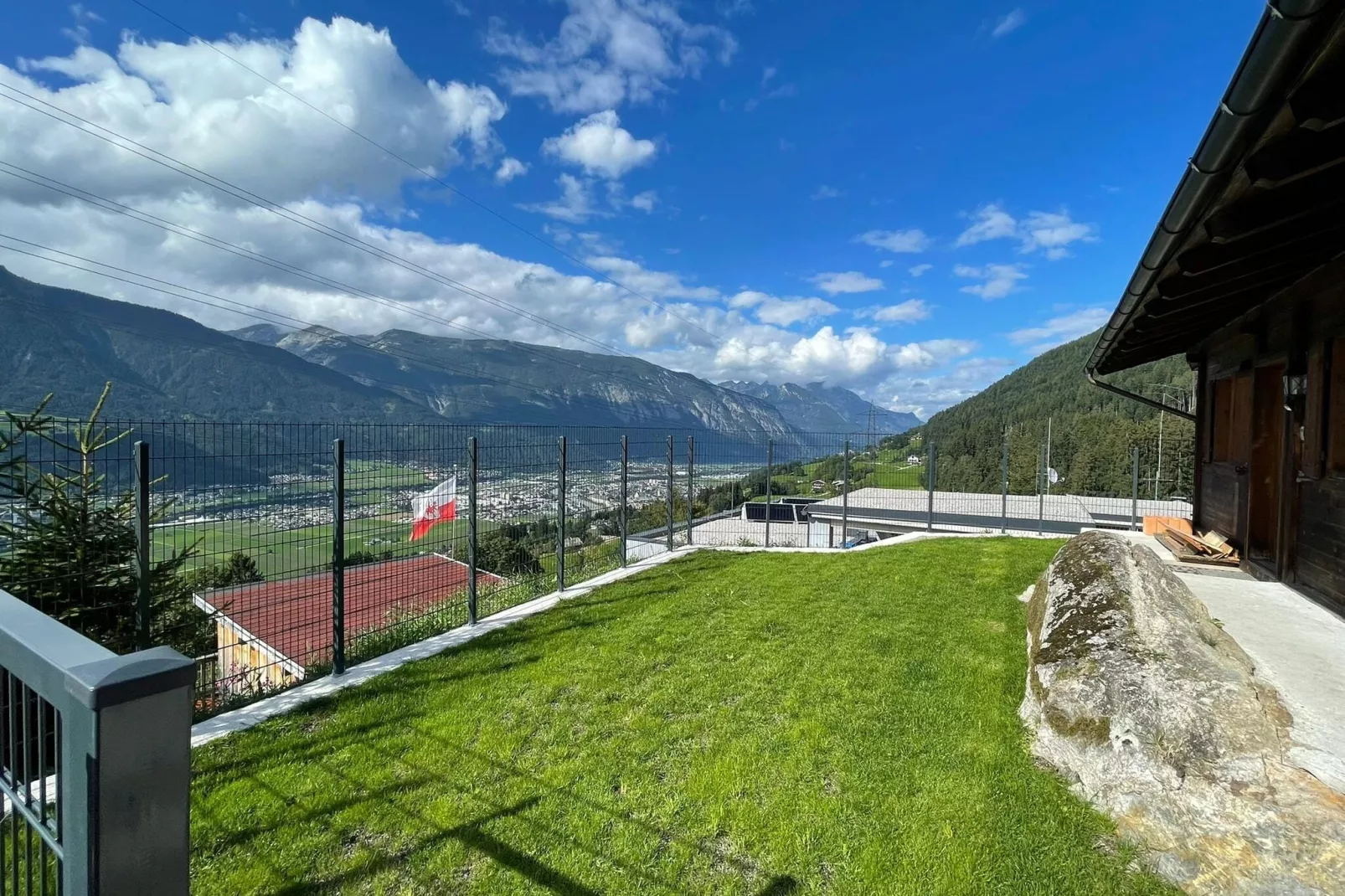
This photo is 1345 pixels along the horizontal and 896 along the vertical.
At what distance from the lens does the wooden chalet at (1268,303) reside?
7.34 ft

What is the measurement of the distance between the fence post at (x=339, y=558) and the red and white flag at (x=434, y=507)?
83 centimetres

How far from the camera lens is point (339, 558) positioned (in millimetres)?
5125

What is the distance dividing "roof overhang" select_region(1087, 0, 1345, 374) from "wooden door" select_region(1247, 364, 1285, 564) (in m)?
1.31

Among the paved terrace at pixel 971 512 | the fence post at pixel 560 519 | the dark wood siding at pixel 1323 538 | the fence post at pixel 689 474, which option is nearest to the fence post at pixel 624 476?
the fence post at pixel 560 519

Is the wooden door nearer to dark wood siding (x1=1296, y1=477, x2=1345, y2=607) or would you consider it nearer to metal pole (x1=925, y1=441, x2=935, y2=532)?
dark wood siding (x1=1296, y1=477, x2=1345, y2=607)

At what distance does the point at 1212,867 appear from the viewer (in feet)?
8.59

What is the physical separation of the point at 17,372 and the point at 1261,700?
176 ft

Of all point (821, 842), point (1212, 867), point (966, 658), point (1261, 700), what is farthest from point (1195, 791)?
point (966, 658)

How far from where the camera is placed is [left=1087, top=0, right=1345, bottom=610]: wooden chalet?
224 cm

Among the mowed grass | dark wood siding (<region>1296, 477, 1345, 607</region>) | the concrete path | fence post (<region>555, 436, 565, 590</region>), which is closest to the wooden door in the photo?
the concrete path

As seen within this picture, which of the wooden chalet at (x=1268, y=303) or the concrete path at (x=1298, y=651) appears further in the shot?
the concrete path at (x=1298, y=651)

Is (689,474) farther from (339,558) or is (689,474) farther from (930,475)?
(339,558)

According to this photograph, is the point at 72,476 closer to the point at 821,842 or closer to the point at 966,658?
the point at 821,842

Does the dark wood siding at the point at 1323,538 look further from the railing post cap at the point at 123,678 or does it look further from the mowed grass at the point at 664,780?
the railing post cap at the point at 123,678
